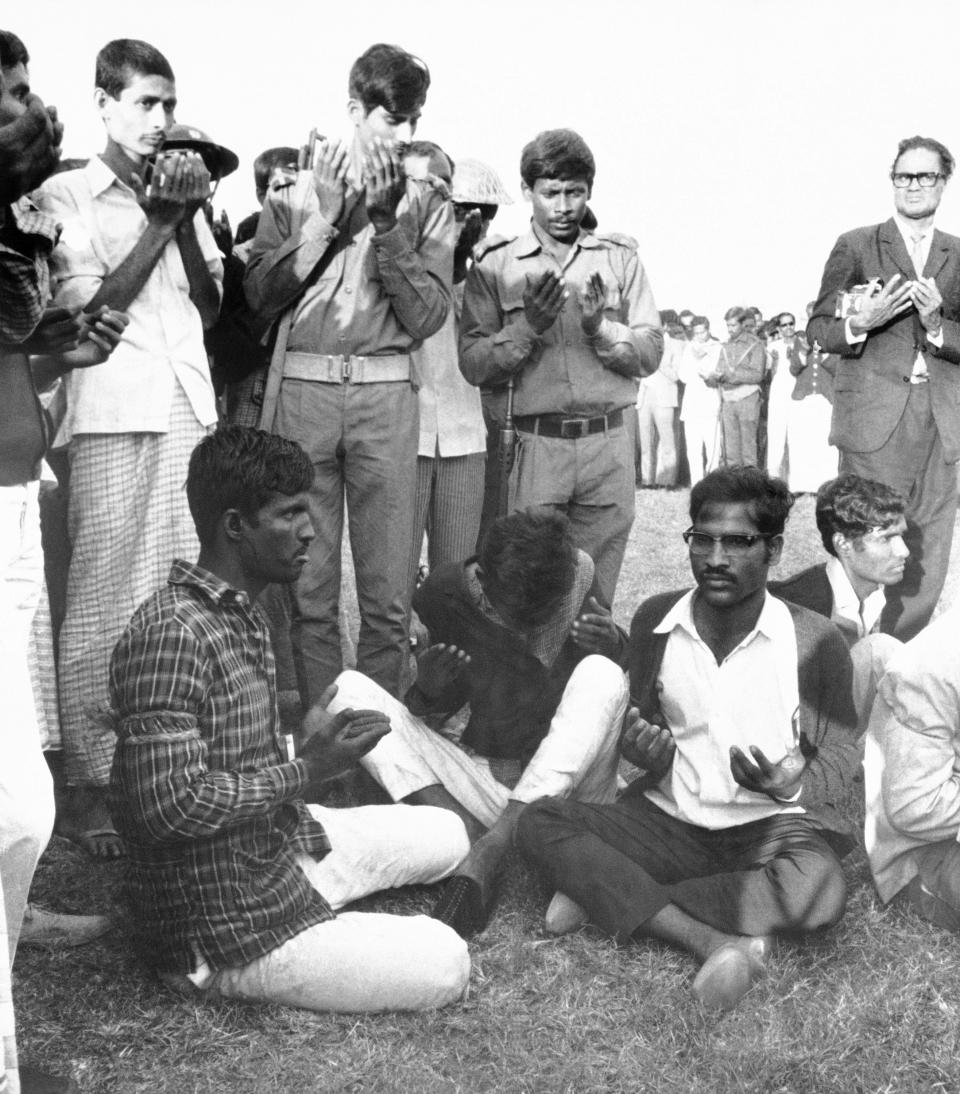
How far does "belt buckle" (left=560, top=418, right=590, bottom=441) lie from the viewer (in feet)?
16.9

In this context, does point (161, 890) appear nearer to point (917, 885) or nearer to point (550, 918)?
point (550, 918)

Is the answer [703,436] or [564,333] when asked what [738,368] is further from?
[564,333]

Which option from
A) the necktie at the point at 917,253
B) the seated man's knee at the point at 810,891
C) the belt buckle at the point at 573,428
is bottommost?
the seated man's knee at the point at 810,891

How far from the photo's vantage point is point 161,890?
119 inches

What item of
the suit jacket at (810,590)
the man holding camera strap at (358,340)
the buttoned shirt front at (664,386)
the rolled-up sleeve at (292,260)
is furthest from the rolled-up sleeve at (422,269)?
the buttoned shirt front at (664,386)

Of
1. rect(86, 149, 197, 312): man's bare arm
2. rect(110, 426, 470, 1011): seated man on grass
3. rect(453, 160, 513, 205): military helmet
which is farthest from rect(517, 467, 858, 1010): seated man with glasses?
rect(453, 160, 513, 205): military helmet

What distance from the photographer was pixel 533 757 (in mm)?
4086

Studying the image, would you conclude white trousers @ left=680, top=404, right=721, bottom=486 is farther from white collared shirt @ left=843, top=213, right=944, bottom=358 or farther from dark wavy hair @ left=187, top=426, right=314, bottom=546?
dark wavy hair @ left=187, top=426, right=314, bottom=546

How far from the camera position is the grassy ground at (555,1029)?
9.33ft

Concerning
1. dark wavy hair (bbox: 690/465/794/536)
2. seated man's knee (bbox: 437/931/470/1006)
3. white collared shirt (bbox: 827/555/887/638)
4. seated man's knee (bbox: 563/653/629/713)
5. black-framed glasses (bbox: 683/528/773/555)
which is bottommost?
seated man's knee (bbox: 437/931/470/1006)

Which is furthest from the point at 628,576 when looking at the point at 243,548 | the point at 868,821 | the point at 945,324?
the point at 243,548

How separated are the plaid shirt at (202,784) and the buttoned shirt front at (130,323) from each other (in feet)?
3.59

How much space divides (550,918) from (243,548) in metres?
1.24

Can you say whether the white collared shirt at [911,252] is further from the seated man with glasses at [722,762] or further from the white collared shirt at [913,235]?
the seated man with glasses at [722,762]
